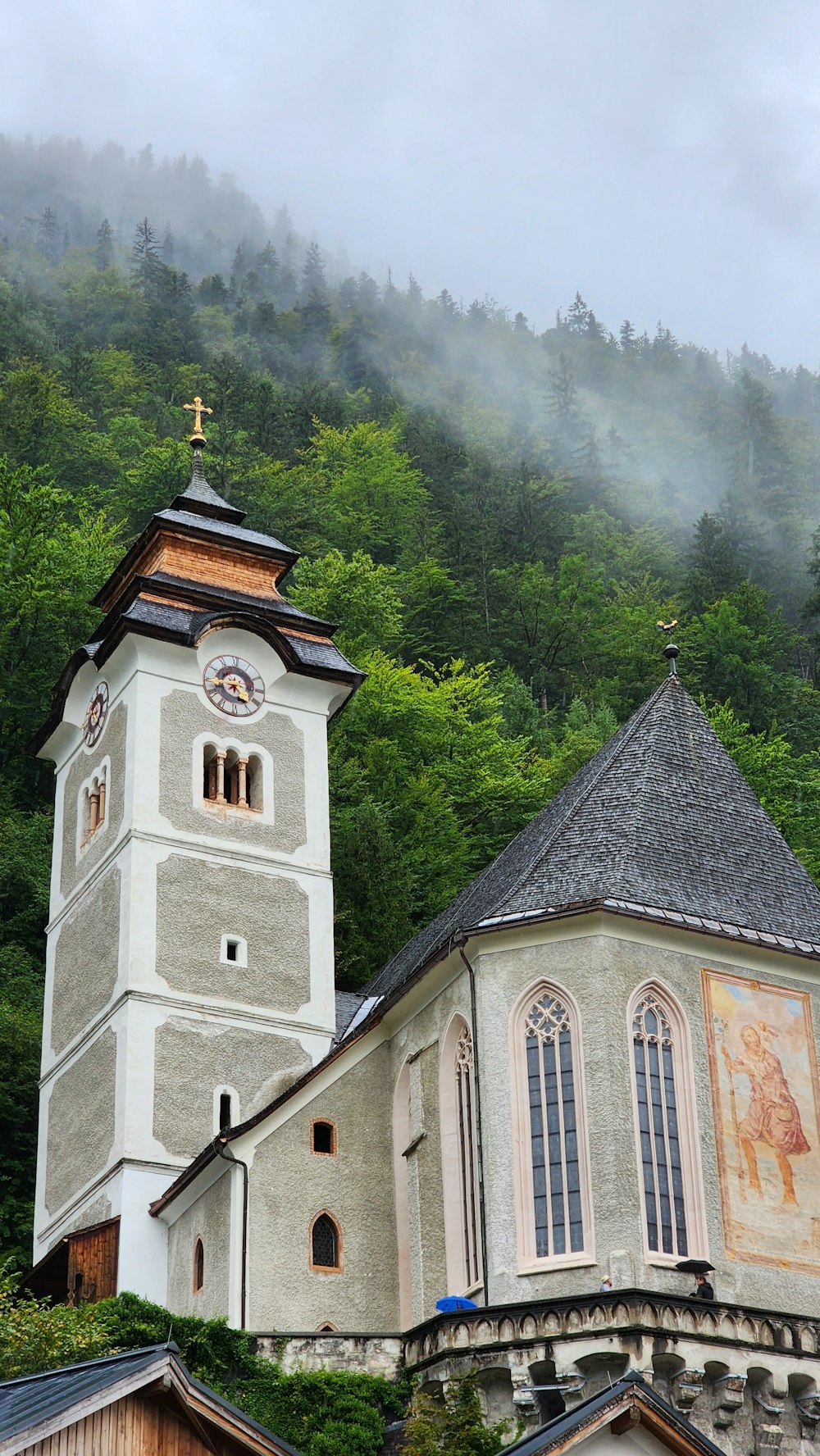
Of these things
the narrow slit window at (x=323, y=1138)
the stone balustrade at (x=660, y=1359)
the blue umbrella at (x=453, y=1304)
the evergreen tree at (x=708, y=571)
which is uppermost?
the evergreen tree at (x=708, y=571)

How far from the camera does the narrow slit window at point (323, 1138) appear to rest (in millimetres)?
28250

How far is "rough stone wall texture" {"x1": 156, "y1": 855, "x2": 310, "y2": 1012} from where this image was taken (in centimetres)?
3184

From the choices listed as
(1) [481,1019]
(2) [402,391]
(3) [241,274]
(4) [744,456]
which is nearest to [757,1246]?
(1) [481,1019]

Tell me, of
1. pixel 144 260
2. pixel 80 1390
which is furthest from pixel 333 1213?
pixel 144 260

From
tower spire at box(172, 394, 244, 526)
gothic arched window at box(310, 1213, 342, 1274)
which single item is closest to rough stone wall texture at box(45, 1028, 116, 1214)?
gothic arched window at box(310, 1213, 342, 1274)

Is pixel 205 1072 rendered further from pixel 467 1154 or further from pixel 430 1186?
pixel 467 1154

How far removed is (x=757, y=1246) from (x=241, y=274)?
101 m

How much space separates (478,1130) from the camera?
2598 centimetres

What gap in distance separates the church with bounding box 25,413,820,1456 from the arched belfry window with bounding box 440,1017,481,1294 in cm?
4

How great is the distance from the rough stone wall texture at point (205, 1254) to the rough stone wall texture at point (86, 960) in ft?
14.3

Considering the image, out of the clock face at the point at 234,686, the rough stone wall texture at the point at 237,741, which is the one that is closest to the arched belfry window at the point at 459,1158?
the rough stone wall texture at the point at 237,741

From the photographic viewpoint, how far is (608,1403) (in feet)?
49.3

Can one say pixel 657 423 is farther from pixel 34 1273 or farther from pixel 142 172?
pixel 34 1273

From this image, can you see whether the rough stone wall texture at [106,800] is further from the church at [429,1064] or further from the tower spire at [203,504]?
the tower spire at [203,504]
